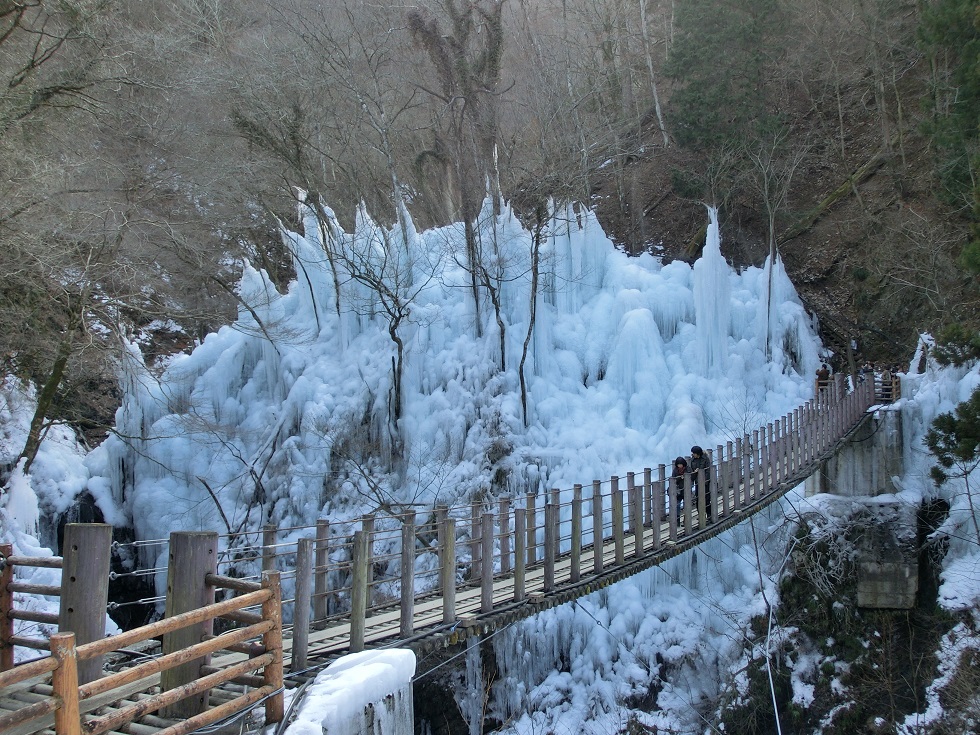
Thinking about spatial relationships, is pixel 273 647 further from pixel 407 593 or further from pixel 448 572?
pixel 448 572

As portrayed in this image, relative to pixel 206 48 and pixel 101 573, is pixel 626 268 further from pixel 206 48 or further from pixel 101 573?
pixel 101 573

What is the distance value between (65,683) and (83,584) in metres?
1.16

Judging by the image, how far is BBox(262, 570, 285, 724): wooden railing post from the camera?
3.94 meters

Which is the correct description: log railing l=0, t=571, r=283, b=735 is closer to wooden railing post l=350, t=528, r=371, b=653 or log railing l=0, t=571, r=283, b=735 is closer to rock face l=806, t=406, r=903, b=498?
wooden railing post l=350, t=528, r=371, b=653

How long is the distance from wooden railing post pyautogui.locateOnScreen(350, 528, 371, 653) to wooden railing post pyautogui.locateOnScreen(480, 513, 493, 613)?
47.0 inches

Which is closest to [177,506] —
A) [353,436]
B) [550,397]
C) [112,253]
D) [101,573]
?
[353,436]

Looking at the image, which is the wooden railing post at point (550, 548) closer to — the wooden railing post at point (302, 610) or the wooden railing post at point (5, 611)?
the wooden railing post at point (302, 610)

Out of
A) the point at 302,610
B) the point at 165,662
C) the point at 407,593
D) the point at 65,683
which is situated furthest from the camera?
the point at 407,593

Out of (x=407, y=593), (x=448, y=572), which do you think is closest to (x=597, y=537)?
(x=448, y=572)

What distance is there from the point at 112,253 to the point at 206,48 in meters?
9.02

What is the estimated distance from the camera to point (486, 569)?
604 cm

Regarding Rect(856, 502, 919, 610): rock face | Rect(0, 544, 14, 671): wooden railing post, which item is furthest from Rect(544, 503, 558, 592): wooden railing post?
Rect(856, 502, 919, 610): rock face

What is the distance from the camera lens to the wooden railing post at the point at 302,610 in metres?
4.66

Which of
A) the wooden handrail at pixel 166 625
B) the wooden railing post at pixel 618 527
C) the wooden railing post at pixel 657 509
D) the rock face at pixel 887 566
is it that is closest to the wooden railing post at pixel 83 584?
the wooden handrail at pixel 166 625
